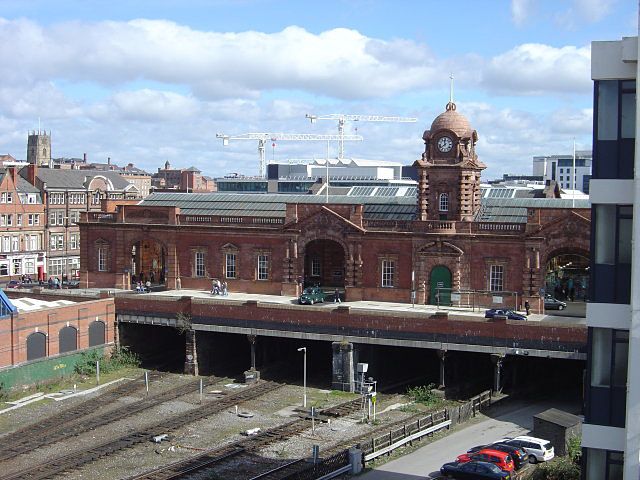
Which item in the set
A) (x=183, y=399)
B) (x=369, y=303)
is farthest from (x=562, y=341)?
(x=183, y=399)

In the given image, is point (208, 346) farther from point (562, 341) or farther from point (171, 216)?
point (562, 341)

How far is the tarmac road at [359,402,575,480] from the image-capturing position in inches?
1419

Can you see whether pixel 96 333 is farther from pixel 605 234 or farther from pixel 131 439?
pixel 605 234

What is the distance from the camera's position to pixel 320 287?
68938mm

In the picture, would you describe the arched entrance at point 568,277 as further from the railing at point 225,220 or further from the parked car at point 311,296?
the railing at point 225,220

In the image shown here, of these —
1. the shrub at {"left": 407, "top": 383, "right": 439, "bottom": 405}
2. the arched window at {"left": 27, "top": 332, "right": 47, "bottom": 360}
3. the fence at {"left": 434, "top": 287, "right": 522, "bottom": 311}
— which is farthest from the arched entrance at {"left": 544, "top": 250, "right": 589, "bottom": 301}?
the arched window at {"left": 27, "top": 332, "right": 47, "bottom": 360}

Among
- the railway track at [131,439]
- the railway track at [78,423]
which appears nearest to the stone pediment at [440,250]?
the railway track at [131,439]

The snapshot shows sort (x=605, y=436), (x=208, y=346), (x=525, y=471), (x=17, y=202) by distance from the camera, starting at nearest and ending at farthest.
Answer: (x=605, y=436) < (x=525, y=471) < (x=208, y=346) < (x=17, y=202)

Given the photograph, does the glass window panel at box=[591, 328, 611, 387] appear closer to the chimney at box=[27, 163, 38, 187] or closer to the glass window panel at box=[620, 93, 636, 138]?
the glass window panel at box=[620, 93, 636, 138]

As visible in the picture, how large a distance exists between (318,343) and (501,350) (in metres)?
14.9

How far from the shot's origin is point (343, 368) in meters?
53.0

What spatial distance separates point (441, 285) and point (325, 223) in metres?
9.79

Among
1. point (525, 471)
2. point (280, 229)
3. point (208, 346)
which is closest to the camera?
point (525, 471)

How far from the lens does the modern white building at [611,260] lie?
2061 centimetres
